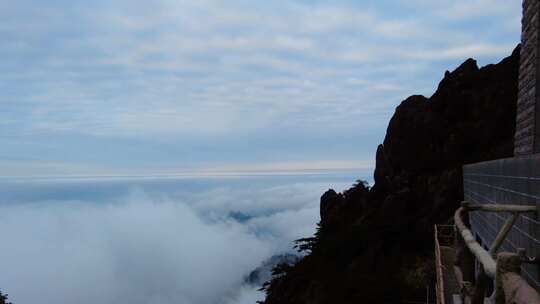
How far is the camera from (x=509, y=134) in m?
46.5

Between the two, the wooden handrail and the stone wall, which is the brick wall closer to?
the stone wall

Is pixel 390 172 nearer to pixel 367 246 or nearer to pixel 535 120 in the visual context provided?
pixel 367 246

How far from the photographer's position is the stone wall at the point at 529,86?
1484 cm

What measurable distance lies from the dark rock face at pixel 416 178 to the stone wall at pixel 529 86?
2032 cm

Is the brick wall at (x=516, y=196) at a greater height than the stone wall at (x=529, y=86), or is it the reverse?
the stone wall at (x=529, y=86)

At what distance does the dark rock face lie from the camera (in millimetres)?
43375

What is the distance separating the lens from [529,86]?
15922 mm

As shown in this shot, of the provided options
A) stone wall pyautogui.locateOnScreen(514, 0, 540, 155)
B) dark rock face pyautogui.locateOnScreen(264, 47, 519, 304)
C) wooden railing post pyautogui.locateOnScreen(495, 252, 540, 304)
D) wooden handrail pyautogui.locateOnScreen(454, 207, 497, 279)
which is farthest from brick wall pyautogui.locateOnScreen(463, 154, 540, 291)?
dark rock face pyautogui.locateOnScreen(264, 47, 519, 304)

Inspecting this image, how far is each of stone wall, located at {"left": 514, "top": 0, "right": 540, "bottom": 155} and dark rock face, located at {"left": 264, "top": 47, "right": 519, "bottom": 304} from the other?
800 inches

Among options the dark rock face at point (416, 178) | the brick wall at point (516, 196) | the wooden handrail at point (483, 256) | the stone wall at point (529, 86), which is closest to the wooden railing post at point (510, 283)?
the wooden handrail at point (483, 256)

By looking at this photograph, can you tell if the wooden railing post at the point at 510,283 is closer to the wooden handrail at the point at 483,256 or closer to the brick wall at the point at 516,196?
the wooden handrail at the point at 483,256

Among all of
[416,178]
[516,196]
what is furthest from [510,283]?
[416,178]

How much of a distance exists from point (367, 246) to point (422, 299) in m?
16.5

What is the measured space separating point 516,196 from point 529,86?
5716 mm
